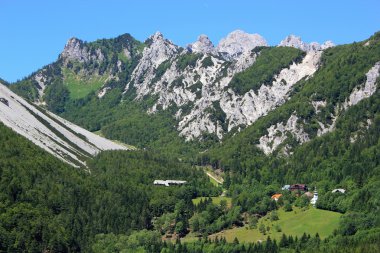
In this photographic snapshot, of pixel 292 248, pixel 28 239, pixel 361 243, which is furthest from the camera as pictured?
pixel 28 239

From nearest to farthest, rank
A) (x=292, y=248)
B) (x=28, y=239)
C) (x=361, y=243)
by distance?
1. (x=361, y=243)
2. (x=292, y=248)
3. (x=28, y=239)

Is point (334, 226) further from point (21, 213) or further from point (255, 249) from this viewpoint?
point (21, 213)

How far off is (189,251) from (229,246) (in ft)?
34.6

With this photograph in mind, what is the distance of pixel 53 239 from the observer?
192m

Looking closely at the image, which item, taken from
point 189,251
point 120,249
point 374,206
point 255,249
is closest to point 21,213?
point 120,249

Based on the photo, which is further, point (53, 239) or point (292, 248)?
point (53, 239)

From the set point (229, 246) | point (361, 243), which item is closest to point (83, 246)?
point (229, 246)

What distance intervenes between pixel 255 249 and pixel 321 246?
16993 mm

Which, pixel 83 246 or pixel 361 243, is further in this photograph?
pixel 83 246

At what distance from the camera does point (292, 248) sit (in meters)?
176

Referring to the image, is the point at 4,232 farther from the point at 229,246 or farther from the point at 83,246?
the point at 229,246

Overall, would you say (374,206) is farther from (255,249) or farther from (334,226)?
(255,249)

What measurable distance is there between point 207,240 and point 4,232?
55.1 metres

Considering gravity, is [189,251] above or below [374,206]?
below
